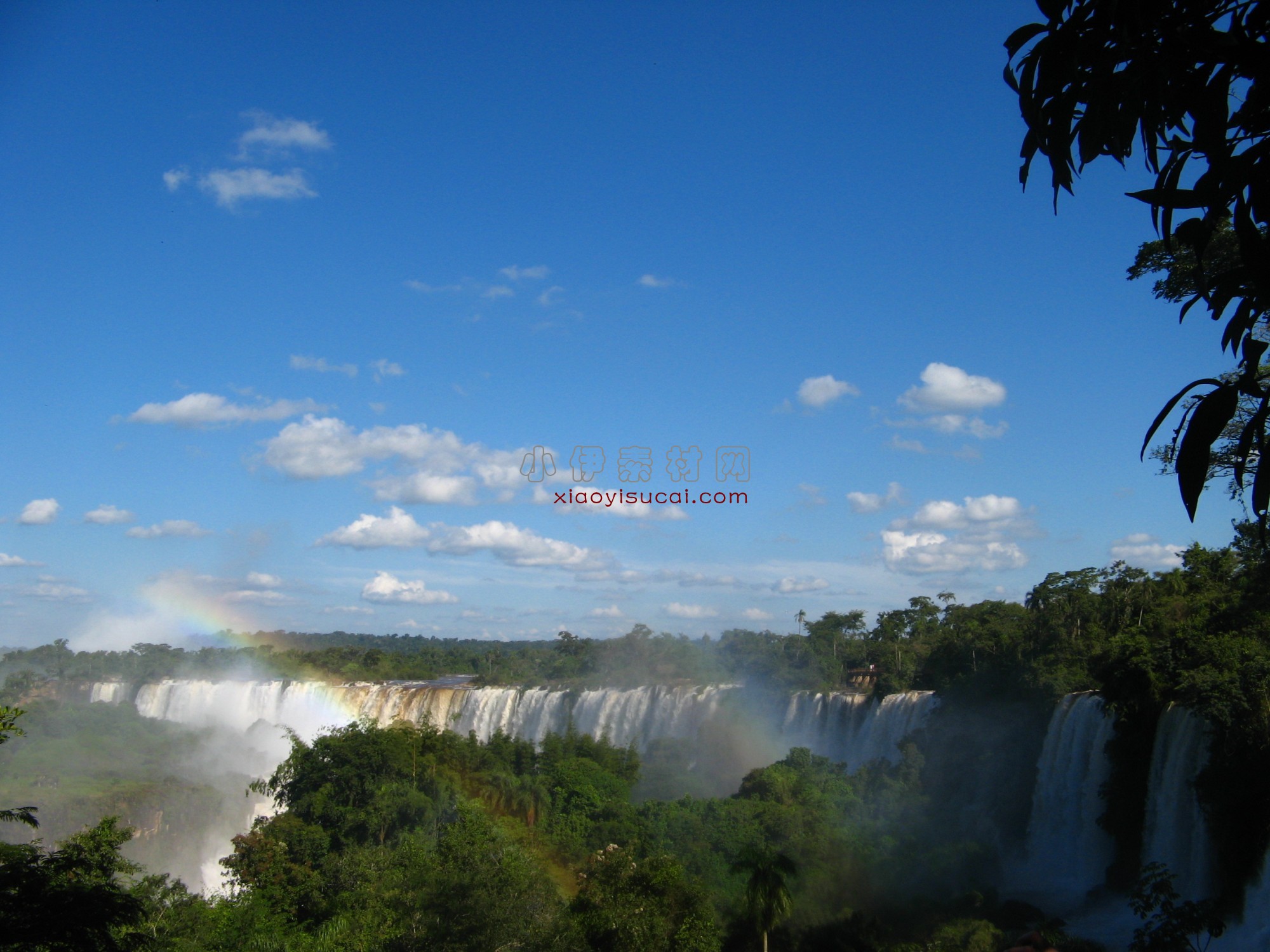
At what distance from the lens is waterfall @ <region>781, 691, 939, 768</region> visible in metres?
34.6

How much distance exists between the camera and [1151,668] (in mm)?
21703

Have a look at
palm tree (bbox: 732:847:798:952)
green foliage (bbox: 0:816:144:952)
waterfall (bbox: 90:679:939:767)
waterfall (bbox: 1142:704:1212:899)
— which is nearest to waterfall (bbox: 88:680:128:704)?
waterfall (bbox: 90:679:939:767)

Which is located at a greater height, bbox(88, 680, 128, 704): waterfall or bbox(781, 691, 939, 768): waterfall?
bbox(781, 691, 939, 768): waterfall

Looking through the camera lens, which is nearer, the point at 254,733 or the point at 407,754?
the point at 407,754

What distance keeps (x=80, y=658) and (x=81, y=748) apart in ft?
110

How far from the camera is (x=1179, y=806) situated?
18844 millimetres

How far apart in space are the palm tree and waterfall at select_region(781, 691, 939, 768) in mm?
18296

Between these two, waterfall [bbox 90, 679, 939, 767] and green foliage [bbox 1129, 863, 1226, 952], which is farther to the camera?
waterfall [bbox 90, 679, 939, 767]

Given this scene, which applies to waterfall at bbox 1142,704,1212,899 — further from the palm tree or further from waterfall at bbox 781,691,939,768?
waterfall at bbox 781,691,939,768

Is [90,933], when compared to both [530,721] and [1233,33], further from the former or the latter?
[530,721]

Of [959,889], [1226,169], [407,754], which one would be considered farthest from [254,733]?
[1226,169]

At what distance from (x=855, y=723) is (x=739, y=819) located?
499 inches

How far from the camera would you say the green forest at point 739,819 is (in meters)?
14.0

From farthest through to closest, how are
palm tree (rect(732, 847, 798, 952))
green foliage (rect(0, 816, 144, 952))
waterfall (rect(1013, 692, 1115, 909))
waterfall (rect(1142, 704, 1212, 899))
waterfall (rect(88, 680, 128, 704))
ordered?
waterfall (rect(88, 680, 128, 704)), waterfall (rect(1013, 692, 1115, 909)), waterfall (rect(1142, 704, 1212, 899)), palm tree (rect(732, 847, 798, 952)), green foliage (rect(0, 816, 144, 952))
